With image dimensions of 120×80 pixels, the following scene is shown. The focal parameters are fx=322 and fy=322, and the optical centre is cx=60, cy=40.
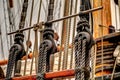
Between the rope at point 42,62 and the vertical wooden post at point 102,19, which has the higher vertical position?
the vertical wooden post at point 102,19

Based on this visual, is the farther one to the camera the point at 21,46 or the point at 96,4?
the point at 96,4

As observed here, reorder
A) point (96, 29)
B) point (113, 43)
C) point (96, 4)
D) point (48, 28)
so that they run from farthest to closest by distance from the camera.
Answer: point (96, 4) → point (96, 29) → point (113, 43) → point (48, 28)

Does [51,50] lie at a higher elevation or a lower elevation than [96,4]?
lower

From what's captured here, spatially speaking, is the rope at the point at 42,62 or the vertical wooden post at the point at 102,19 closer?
the rope at the point at 42,62

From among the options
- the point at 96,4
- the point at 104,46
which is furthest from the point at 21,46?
the point at 96,4

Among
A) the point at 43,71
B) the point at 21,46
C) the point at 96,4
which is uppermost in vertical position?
the point at 96,4

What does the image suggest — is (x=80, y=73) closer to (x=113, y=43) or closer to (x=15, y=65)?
(x=15, y=65)

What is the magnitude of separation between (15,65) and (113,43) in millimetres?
1204

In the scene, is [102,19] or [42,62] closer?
[42,62]

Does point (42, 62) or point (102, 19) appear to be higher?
point (102, 19)

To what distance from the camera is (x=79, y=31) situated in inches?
83.9

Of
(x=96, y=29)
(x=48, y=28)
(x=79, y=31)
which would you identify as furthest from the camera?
(x=96, y=29)

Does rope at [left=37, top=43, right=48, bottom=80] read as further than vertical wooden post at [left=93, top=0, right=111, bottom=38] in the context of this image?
No

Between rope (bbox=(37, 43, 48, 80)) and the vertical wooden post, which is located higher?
the vertical wooden post
